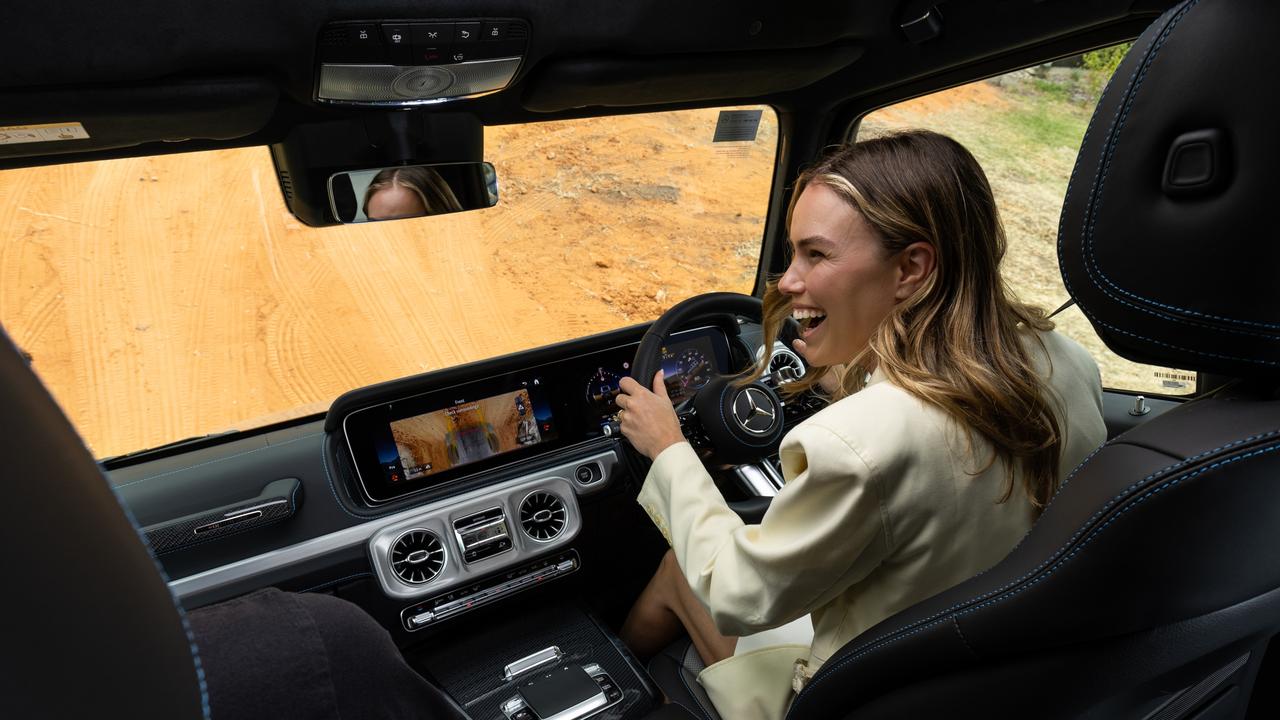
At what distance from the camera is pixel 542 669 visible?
2.29m

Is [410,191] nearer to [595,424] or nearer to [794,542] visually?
[595,424]

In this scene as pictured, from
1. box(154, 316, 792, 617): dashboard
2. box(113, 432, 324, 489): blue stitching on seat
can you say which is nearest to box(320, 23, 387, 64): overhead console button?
box(154, 316, 792, 617): dashboard

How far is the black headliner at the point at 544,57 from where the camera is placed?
157 cm

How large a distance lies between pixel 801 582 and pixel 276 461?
1682 mm

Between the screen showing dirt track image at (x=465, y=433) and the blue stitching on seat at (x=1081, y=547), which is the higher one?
the blue stitching on seat at (x=1081, y=547)

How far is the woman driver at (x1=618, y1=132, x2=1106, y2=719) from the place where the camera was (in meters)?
1.22

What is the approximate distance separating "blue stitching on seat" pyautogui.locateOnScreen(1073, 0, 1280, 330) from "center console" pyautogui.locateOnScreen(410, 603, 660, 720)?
5.56ft

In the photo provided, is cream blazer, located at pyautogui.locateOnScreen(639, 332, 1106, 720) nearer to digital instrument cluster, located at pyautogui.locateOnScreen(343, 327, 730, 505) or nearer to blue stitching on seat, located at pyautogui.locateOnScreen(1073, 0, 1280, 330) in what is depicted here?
blue stitching on seat, located at pyautogui.locateOnScreen(1073, 0, 1280, 330)

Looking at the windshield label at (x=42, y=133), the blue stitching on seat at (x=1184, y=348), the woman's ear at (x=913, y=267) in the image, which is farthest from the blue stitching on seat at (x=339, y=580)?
the blue stitching on seat at (x=1184, y=348)

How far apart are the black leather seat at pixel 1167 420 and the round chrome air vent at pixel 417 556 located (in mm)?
1586

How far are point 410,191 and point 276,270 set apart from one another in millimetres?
1140

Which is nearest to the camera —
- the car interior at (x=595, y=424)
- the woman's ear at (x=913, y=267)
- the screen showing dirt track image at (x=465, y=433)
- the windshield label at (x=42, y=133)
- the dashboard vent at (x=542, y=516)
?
the car interior at (x=595, y=424)

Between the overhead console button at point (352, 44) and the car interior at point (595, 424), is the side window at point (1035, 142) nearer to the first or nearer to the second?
the car interior at point (595, 424)

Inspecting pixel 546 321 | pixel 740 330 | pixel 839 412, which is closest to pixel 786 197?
pixel 740 330
